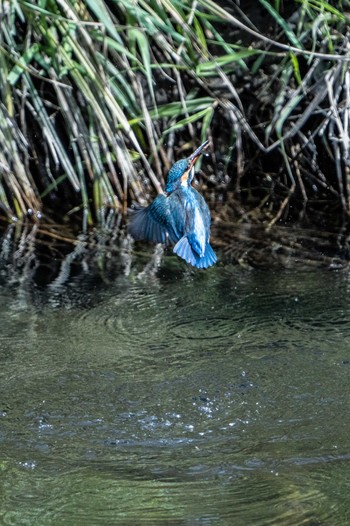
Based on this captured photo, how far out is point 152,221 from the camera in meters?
3.43

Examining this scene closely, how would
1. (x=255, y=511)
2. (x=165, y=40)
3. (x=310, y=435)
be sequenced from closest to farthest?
1. (x=255, y=511)
2. (x=310, y=435)
3. (x=165, y=40)

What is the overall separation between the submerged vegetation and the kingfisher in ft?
3.32

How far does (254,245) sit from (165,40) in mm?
949

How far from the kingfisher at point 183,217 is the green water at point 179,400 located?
29 cm

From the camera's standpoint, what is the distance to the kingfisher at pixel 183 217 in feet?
10.8

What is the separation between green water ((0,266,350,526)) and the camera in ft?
7.61

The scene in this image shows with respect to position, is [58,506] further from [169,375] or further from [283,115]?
[283,115]

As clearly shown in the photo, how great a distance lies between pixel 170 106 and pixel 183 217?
60.9 inches

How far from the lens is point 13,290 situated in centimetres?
389

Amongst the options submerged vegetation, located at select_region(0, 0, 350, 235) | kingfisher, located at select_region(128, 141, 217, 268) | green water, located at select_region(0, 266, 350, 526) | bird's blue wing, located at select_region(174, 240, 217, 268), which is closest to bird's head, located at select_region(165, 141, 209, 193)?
kingfisher, located at select_region(128, 141, 217, 268)

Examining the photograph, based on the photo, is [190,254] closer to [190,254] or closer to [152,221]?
[190,254]

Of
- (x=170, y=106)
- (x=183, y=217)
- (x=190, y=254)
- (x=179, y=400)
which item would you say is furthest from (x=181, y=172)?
(x=170, y=106)

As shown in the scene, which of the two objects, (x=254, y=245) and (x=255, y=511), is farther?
(x=254, y=245)

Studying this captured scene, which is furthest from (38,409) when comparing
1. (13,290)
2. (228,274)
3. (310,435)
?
(228,274)
